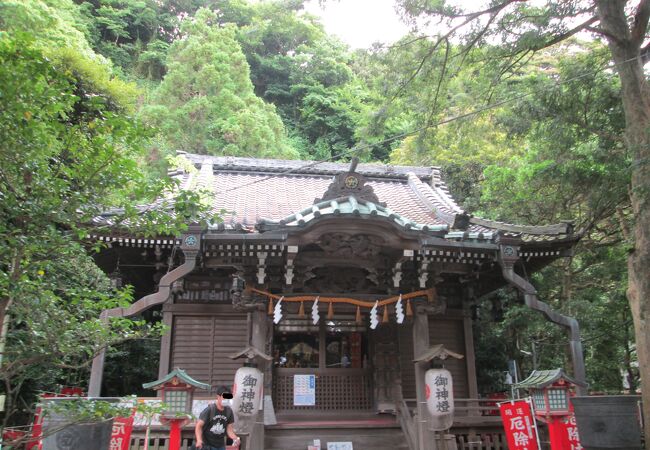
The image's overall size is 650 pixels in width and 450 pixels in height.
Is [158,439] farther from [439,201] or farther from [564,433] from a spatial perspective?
[439,201]

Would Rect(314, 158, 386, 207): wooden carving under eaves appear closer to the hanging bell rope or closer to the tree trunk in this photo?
the hanging bell rope

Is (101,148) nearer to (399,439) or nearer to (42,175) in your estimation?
(42,175)

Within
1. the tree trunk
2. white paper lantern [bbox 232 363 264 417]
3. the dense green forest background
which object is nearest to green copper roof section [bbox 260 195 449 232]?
the dense green forest background

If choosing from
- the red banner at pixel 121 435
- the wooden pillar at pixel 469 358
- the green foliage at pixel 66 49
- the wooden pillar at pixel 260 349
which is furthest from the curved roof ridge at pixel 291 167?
→ the red banner at pixel 121 435

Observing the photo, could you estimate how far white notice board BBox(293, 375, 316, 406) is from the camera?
31.0 feet

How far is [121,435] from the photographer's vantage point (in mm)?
6629

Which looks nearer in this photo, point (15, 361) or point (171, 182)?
point (15, 361)

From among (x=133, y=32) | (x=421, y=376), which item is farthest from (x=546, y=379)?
(x=133, y=32)

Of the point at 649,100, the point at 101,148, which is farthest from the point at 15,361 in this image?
the point at 649,100

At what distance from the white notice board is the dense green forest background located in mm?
3783

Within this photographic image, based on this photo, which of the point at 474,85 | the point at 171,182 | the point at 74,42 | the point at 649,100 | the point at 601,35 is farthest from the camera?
the point at 74,42

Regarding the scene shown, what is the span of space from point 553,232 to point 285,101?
24562mm

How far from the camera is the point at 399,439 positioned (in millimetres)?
8438

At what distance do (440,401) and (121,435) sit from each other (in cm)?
466
